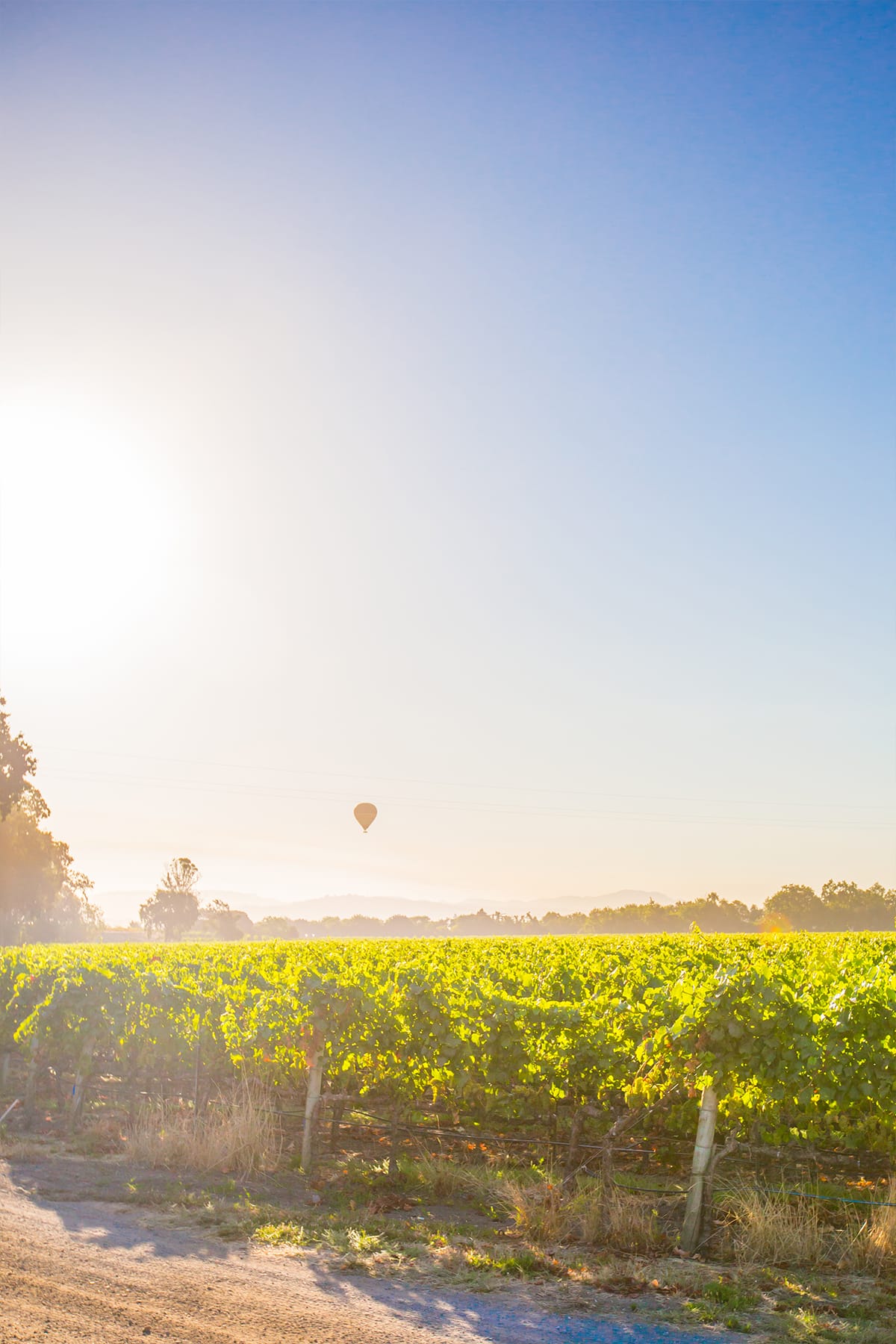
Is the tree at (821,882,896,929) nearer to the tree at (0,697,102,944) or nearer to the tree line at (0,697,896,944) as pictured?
the tree line at (0,697,896,944)

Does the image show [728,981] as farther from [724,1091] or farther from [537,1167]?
[537,1167]

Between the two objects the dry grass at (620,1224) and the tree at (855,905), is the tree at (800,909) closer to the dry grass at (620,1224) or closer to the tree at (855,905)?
the tree at (855,905)

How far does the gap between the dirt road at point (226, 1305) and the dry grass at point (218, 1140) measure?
246 centimetres

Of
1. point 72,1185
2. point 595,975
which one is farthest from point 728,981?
point 72,1185

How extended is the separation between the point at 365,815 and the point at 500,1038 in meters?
51.8

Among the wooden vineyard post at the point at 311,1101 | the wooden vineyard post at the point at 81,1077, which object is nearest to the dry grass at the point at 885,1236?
the wooden vineyard post at the point at 311,1101

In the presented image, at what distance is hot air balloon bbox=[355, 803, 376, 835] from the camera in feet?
201

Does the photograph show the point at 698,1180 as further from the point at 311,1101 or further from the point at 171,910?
the point at 171,910

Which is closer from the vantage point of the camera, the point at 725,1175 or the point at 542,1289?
the point at 542,1289

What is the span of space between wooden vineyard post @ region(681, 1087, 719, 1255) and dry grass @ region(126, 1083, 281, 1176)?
506 cm

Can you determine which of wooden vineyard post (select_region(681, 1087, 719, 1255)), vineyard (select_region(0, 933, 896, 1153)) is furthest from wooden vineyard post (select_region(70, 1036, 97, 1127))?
wooden vineyard post (select_region(681, 1087, 719, 1255))

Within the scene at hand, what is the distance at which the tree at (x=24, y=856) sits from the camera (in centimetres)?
5462

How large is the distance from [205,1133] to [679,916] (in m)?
110

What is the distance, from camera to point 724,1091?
Result: 344 inches
